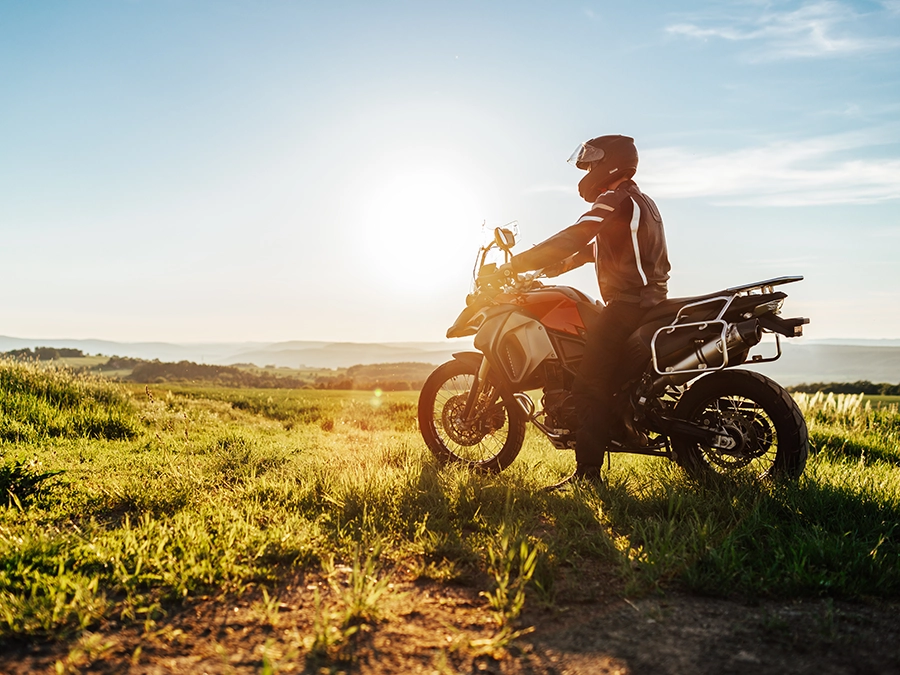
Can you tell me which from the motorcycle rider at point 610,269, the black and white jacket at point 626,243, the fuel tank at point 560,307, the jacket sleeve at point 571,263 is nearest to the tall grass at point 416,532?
the motorcycle rider at point 610,269

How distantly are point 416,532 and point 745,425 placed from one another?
2.49 meters

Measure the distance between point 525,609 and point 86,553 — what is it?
219cm

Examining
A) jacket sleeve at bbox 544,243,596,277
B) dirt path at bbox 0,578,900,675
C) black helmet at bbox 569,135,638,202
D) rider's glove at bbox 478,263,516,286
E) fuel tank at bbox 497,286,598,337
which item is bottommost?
dirt path at bbox 0,578,900,675

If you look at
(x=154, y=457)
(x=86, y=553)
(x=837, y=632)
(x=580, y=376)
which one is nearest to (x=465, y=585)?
(x=837, y=632)

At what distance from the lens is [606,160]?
491cm

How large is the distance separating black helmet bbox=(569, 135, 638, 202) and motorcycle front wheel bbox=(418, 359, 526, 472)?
77.6 inches

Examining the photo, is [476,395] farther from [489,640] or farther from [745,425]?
[489,640]

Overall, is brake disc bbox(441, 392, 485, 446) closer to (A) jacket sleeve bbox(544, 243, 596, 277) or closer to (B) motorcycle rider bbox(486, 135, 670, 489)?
(B) motorcycle rider bbox(486, 135, 670, 489)

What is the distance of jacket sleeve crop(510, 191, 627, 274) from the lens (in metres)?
4.66

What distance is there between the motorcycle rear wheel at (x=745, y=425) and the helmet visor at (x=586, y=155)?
190cm

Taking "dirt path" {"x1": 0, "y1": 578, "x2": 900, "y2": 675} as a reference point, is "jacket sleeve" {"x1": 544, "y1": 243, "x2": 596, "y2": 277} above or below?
above

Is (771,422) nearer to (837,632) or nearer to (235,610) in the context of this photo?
(837,632)

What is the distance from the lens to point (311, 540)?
3449 millimetres

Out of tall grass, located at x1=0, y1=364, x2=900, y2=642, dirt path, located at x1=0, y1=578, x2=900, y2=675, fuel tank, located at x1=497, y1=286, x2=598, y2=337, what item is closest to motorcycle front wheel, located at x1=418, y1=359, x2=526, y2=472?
tall grass, located at x1=0, y1=364, x2=900, y2=642
